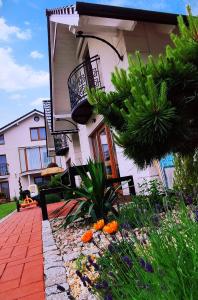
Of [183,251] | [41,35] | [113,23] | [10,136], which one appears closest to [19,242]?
[183,251]

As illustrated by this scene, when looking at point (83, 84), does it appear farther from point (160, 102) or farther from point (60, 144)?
point (60, 144)

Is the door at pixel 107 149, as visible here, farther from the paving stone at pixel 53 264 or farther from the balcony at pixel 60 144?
the balcony at pixel 60 144

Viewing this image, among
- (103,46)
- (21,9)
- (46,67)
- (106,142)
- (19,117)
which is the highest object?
(19,117)

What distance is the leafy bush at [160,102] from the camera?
294 cm

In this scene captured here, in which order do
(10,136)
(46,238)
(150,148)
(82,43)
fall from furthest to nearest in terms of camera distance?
1. (10,136)
2. (82,43)
3. (46,238)
4. (150,148)

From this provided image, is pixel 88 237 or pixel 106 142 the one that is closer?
pixel 88 237

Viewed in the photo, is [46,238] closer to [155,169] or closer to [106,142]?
[155,169]

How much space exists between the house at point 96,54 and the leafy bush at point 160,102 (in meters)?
0.63

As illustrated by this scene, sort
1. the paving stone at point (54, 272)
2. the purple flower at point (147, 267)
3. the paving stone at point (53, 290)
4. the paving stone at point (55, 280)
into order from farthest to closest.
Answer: the paving stone at point (54, 272) < the paving stone at point (55, 280) < the paving stone at point (53, 290) < the purple flower at point (147, 267)

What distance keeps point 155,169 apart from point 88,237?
516cm

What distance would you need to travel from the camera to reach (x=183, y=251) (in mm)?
1421

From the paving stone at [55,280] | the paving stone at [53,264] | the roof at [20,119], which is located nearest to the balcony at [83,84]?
the paving stone at [53,264]

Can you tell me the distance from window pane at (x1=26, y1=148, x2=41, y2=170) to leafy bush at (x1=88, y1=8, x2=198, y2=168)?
3419 cm

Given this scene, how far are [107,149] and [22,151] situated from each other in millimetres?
29313
